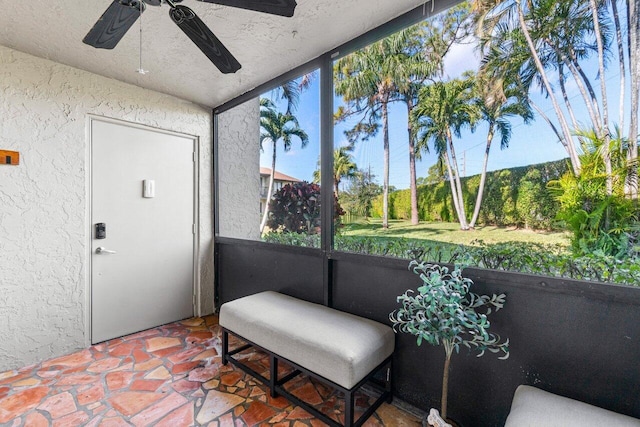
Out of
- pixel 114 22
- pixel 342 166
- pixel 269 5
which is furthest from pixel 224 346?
pixel 269 5

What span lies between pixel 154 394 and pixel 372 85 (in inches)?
99.6

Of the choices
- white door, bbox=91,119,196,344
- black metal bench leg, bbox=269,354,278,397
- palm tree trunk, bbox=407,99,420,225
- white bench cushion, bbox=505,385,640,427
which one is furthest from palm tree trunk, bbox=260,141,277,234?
white bench cushion, bbox=505,385,640,427

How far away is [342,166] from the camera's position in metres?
2.13

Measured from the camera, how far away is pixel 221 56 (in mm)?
1523

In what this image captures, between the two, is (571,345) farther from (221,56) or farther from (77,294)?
(77,294)

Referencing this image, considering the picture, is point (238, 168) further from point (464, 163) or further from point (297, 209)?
point (464, 163)

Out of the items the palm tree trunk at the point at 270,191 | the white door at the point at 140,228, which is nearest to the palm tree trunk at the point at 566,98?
the palm tree trunk at the point at 270,191

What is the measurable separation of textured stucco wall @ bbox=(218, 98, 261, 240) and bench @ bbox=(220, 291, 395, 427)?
1213 mm

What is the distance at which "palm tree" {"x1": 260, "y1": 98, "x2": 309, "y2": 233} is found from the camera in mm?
2590

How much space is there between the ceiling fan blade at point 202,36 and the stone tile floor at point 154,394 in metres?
2.03

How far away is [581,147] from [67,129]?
11.1ft

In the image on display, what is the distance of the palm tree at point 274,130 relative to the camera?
8.50ft

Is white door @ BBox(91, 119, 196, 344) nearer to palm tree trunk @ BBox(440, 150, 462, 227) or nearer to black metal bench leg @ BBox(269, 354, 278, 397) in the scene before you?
black metal bench leg @ BBox(269, 354, 278, 397)

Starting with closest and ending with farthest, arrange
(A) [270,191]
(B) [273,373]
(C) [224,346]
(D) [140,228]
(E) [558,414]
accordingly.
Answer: (E) [558,414] < (B) [273,373] < (C) [224,346] < (D) [140,228] < (A) [270,191]
